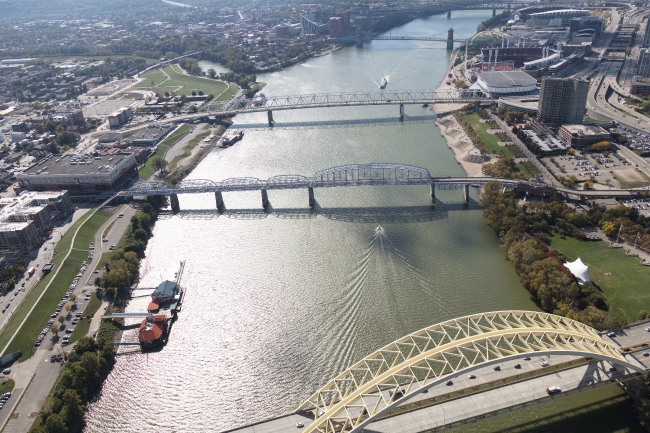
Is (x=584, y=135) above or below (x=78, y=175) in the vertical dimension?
below

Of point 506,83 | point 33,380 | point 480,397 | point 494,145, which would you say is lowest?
point 33,380

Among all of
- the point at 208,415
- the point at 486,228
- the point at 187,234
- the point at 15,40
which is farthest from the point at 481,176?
the point at 15,40

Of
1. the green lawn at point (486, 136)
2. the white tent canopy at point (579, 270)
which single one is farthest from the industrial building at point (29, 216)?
the green lawn at point (486, 136)

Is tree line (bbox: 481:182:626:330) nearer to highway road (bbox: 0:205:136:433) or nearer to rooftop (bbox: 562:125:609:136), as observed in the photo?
rooftop (bbox: 562:125:609:136)

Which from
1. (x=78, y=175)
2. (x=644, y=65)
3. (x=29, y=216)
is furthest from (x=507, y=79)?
(x=29, y=216)

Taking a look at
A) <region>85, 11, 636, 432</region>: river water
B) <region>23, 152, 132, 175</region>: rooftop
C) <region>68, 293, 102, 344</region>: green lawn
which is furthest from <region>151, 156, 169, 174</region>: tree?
<region>68, 293, 102, 344</region>: green lawn

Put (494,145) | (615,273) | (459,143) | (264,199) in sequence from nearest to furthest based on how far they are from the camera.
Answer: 1. (615,273)
2. (264,199)
3. (494,145)
4. (459,143)

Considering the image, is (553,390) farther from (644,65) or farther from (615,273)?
(644,65)
